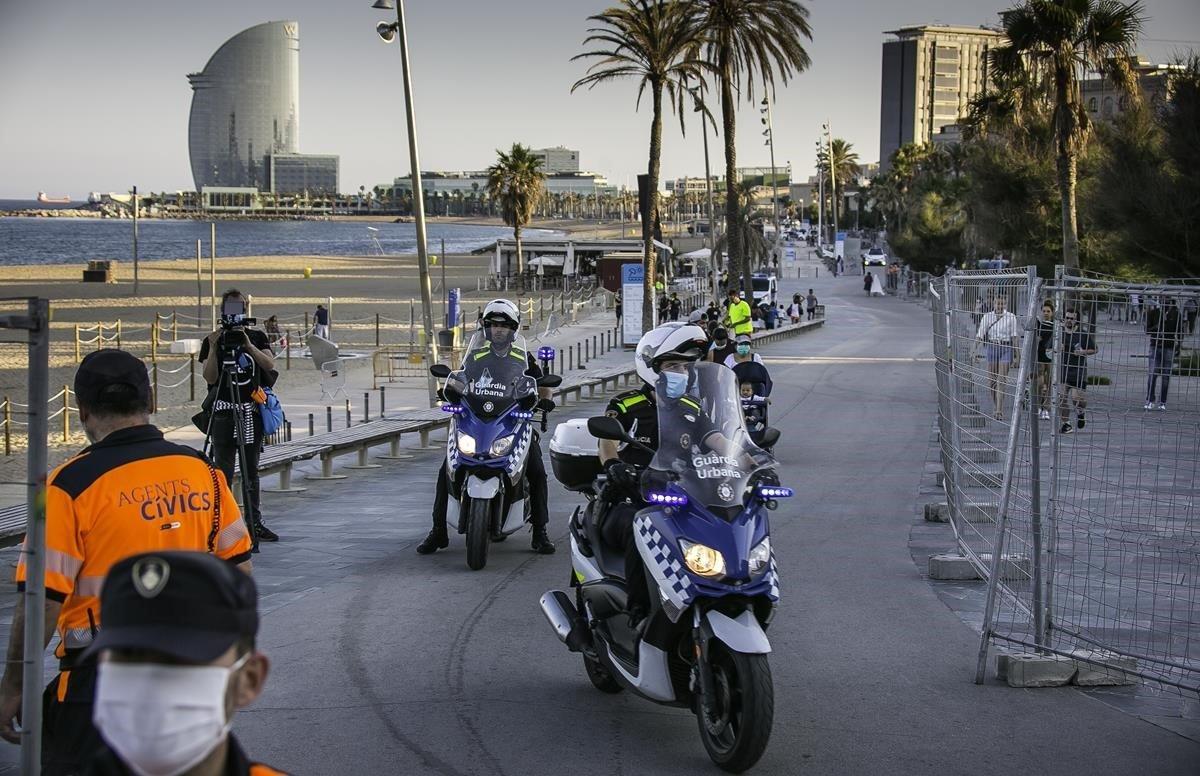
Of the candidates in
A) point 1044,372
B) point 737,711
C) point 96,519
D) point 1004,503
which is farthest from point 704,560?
point 1044,372

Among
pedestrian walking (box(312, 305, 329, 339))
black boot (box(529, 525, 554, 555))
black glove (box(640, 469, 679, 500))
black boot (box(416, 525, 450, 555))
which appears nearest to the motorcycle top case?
black glove (box(640, 469, 679, 500))

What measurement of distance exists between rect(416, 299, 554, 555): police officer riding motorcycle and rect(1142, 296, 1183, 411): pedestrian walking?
5127 millimetres

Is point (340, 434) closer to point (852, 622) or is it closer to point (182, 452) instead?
point (852, 622)

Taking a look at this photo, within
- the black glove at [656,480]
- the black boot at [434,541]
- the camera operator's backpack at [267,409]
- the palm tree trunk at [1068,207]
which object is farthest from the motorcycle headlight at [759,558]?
the palm tree trunk at [1068,207]

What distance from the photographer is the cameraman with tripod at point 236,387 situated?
10.8 meters

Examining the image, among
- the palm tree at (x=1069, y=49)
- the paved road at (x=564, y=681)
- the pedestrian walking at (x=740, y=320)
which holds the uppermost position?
the palm tree at (x=1069, y=49)

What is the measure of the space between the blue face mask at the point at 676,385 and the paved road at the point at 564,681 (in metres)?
1.68

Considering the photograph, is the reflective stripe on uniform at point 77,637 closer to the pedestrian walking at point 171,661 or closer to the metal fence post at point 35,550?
the metal fence post at point 35,550

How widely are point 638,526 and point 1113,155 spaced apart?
91.7ft

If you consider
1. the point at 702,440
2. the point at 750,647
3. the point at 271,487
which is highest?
the point at 702,440

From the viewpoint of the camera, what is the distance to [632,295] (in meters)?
39.5

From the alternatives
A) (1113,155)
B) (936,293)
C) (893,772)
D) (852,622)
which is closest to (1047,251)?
(1113,155)

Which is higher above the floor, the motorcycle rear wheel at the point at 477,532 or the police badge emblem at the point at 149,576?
the police badge emblem at the point at 149,576

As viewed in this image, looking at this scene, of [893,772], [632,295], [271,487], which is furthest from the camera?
[632,295]
